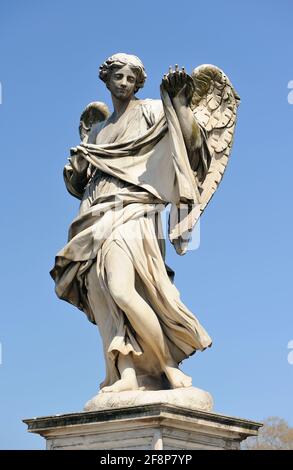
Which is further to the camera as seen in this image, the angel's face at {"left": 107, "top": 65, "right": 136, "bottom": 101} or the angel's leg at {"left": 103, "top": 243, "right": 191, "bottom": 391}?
the angel's face at {"left": 107, "top": 65, "right": 136, "bottom": 101}

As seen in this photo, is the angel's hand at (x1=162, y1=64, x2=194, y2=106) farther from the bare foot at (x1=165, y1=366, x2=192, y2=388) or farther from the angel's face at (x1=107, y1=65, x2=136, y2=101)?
the bare foot at (x1=165, y1=366, x2=192, y2=388)

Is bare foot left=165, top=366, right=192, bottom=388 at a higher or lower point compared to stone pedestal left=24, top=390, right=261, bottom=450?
higher

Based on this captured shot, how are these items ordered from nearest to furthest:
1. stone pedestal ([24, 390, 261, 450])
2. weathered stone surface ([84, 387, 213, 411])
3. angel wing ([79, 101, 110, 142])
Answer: stone pedestal ([24, 390, 261, 450])
weathered stone surface ([84, 387, 213, 411])
angel wing ([79, 101, 110, 142])

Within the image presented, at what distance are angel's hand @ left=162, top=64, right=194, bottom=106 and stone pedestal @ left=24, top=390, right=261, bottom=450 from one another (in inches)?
123

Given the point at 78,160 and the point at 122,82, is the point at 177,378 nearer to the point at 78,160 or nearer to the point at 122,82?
the point at 78,160

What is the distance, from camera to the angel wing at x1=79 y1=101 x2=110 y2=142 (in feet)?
37.9

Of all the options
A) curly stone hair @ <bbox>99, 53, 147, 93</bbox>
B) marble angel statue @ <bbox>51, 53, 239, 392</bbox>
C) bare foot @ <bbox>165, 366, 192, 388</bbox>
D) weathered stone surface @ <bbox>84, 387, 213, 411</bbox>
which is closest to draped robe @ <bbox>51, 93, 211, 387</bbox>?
marble angel statue @ <bbox>51, 53, 239, 392</bbox>

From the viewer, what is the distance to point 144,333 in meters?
9.53

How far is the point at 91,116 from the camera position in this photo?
11656 millimetres

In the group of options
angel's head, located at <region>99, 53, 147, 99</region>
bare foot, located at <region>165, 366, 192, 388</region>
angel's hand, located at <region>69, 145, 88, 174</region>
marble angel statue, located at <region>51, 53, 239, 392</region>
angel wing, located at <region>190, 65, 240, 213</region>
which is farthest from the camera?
angel wing, located at <region>190, 65, 240, 213</region>

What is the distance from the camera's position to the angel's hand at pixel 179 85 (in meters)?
9.81

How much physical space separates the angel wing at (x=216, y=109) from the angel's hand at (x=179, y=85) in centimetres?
97

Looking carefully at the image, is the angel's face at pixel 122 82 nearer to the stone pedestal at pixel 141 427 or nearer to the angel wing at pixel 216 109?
the angel wing at pixel 216 109
